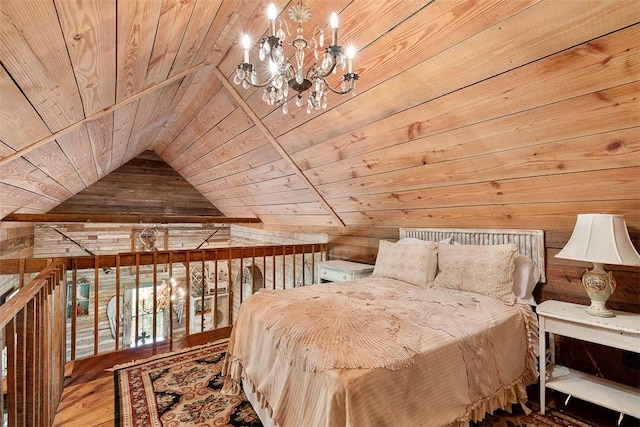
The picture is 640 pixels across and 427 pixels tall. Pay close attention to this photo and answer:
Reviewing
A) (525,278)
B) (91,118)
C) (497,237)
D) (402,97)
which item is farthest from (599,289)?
(91,118)

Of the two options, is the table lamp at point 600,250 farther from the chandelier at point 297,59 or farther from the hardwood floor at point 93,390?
the hardwood floor at point 93,390

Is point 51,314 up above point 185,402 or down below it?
above

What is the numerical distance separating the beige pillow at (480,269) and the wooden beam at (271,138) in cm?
158

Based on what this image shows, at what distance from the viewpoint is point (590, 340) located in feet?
5.48

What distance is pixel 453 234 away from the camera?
2.75 meters

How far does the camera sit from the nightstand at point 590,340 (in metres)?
1.56

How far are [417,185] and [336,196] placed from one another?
1.05 metres

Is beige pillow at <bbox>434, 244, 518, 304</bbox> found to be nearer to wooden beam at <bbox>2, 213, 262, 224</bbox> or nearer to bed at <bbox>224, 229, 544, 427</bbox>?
bed at <bbox>224, 229, 544, 427</bbox>

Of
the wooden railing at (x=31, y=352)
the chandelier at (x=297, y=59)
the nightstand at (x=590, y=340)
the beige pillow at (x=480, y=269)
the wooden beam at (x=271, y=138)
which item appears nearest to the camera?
the wooden railing at (x=31, y=352)

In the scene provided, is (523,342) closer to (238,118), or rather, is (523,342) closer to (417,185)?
(417,185)

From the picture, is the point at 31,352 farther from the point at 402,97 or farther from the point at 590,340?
the point at 590,340

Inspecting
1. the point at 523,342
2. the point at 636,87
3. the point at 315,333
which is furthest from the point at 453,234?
the point at 315,333

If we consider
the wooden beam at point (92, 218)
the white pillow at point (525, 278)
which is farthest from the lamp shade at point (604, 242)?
the wooden beam at point (92, 218)

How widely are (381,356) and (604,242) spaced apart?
142cm
